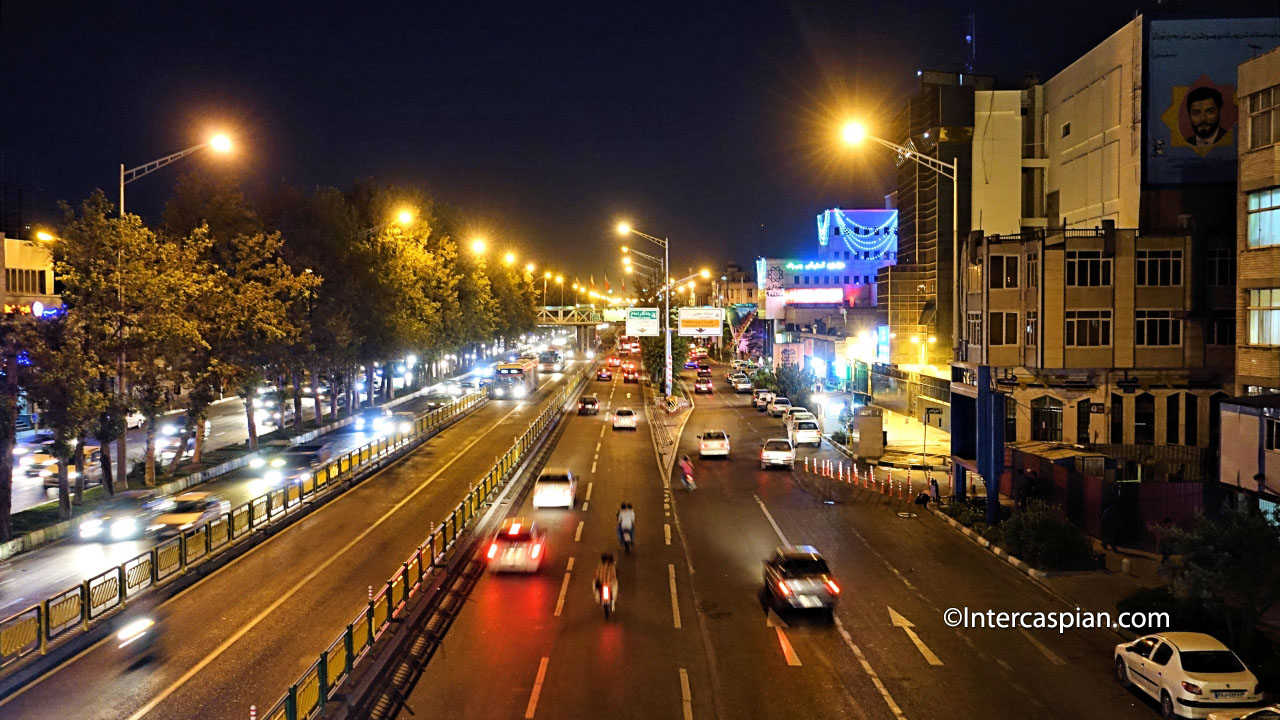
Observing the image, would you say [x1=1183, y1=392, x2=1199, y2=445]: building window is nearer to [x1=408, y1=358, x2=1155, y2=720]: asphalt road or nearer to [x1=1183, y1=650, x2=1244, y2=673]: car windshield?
[x1=408, y1=358, x2=1155, y2=720]: asphalt road

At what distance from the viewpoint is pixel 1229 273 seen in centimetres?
3238

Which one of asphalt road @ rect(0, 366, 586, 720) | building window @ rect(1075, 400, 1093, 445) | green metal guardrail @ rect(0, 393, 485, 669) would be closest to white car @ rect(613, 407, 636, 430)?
asphalt road @ rect(0, 366, 586, 720)

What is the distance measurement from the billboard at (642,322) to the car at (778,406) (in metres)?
10.6

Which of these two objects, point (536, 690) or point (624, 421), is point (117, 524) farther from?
point (624, 421)

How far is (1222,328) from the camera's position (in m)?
31.8

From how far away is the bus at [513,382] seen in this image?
249 feet

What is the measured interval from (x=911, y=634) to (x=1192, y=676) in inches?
200

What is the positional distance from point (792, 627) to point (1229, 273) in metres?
23.8

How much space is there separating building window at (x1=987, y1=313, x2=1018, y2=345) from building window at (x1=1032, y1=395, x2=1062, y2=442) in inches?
181

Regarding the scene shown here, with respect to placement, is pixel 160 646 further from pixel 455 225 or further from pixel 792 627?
pixel 455 225

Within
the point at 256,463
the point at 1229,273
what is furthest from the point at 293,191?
the point at 1229,273

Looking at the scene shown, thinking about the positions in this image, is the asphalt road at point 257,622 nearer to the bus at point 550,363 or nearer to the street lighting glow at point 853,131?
the street lighting glow at point 853,131

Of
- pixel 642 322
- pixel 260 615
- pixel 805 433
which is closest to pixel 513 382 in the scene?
pixel 642 322

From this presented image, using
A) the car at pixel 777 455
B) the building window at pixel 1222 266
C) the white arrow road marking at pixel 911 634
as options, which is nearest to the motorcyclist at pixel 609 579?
the white arrow road marking at pixel 911 634
